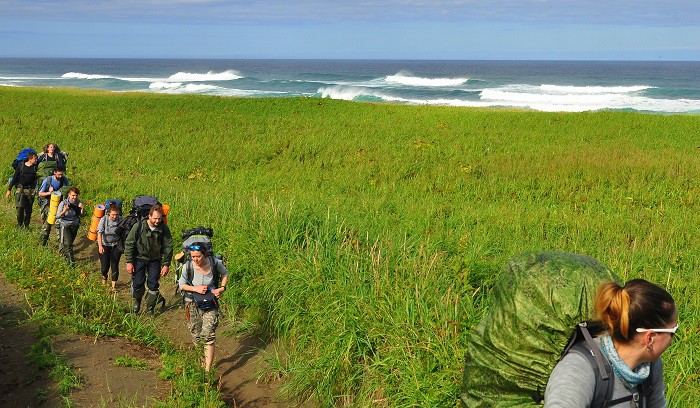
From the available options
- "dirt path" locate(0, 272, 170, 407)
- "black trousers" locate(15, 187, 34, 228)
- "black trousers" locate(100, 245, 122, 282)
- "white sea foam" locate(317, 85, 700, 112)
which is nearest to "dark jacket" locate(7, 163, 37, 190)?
"black trousers" locate(15, 187, 34, 228)

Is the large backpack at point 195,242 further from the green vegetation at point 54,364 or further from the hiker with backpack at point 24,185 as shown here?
the hiker with backpack at point 24,185

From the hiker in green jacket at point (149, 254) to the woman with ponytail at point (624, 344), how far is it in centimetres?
631

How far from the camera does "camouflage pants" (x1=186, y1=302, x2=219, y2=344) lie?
665cm

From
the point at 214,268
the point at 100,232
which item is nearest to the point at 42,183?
the point at 100,232

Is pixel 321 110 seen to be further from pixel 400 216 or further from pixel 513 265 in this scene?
pixel 513 265

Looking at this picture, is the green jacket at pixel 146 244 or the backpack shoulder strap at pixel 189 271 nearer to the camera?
the backpack shoulder strap at pixel 189 271

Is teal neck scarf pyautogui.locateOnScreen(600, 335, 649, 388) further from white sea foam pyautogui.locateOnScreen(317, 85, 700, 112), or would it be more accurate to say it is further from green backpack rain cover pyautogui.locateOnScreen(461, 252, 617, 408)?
white sea foam pyautogui.locateOnScreen(317, 85, 700, 112)

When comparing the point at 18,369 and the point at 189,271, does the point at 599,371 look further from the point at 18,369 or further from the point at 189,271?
the point at 18,369

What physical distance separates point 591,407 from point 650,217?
30.6 ft

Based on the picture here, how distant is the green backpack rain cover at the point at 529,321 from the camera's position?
9.32ft

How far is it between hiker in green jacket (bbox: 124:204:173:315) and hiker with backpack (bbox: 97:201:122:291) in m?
0.96

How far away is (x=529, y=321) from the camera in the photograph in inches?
114

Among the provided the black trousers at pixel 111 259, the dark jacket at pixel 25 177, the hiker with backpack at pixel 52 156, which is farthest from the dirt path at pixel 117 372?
the hiker with backpack at pixel 52 156

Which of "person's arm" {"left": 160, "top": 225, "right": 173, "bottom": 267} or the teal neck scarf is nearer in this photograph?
the teal neck scarf
